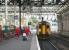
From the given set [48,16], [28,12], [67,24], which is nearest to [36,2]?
[67,24]

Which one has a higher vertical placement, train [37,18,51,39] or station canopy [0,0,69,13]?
station canopy [0,0,69,13]

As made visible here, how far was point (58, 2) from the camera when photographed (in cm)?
6238

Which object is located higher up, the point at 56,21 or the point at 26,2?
the point at 26,2

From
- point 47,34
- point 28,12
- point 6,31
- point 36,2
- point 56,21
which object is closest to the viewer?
point 6,31

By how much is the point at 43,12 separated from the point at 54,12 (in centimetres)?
393

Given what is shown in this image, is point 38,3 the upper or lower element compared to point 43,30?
upper

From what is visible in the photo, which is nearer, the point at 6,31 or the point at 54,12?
the point at 6,31

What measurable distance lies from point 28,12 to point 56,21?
10315 millimetres

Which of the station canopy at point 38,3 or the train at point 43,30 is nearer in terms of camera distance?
the train at point 43,30

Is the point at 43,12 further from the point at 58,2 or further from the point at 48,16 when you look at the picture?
the point at 58,2

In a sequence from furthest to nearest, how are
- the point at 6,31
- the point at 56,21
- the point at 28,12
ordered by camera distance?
1. the point at 28,12
2. the point at 56,21
3. the point at 6,31

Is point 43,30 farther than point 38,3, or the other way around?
point 38,3

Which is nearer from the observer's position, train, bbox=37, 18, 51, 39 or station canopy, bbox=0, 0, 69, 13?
train, bbox=37, 18, 51, 39

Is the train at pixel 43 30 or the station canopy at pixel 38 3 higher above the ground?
the station canopy at pixel 38 3
